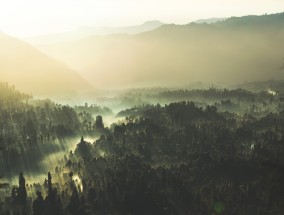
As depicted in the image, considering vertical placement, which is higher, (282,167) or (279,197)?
(282,167)
